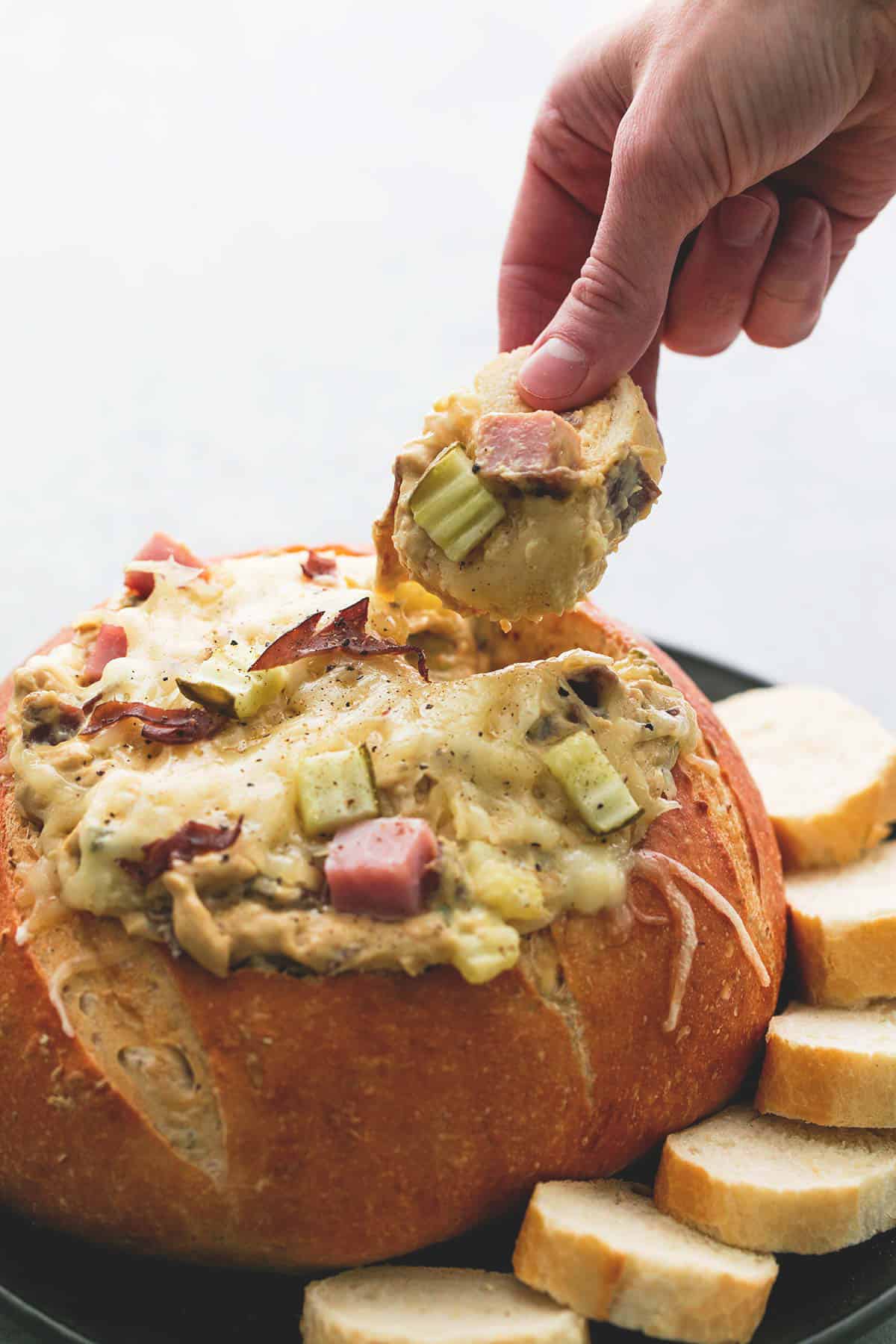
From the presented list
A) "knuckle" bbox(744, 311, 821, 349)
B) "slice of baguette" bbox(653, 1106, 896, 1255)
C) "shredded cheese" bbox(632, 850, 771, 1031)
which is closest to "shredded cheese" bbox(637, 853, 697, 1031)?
"shredded cheese" bbox(632, 850, 771, 1031)

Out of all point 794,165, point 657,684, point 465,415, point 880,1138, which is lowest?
point 880,1138

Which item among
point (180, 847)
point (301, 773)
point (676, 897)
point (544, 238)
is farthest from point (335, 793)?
point (544, 238)

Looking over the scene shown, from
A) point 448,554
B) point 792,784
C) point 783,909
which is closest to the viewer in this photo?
point 448,554

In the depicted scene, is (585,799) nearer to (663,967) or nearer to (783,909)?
(663,967)

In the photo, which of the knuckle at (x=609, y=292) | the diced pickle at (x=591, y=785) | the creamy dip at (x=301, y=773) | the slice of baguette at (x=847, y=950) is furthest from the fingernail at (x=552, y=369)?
the slice of baguette at (x=847, y=950)

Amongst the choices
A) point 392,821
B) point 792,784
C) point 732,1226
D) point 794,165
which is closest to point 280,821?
point 392,821

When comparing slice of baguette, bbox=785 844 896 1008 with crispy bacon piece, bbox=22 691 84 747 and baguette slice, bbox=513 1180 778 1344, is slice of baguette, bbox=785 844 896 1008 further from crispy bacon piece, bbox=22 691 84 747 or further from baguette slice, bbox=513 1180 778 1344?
crispy bacon piece, bbox=22 691 84 747
